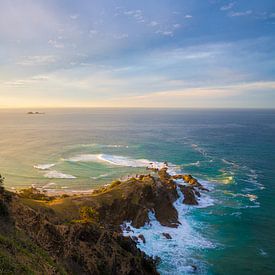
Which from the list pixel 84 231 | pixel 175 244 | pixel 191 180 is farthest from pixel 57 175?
pixel 84 231

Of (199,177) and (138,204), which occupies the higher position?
(138,204)

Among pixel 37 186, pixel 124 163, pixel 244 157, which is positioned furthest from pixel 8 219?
pixel 244 157

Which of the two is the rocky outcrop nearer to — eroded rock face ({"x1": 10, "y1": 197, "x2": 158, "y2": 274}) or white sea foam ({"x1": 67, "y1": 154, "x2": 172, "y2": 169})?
white sea foam ({"x1": 67, "y1": 154, "x2": 172, "y2": 169})

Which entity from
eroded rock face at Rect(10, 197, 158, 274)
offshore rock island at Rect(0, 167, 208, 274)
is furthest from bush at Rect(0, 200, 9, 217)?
eroded rock face at Rect(10, 197, 158, 274)

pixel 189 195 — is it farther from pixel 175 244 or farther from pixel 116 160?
pixel 116 160

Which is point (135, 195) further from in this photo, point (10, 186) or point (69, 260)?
point (10, 186)
